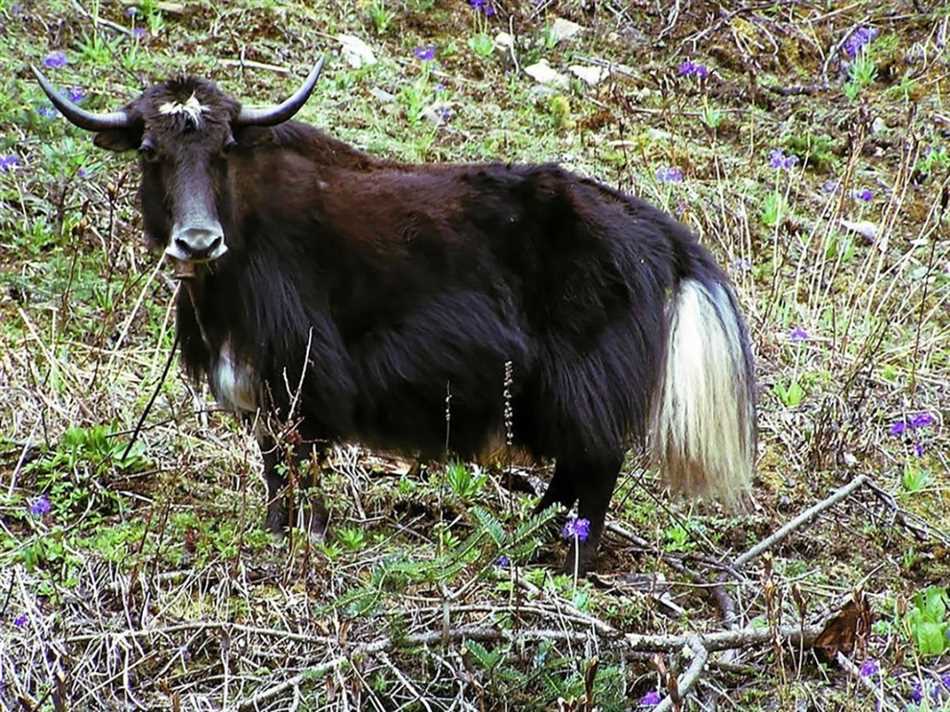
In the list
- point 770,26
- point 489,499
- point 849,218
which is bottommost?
point 489,499

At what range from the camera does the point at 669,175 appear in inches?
249

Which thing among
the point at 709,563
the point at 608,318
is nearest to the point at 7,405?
the point at 608,318

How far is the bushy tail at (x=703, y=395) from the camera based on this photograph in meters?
4.35

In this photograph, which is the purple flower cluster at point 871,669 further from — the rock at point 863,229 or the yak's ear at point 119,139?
the rock at point 863,229

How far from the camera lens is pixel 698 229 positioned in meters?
6.30

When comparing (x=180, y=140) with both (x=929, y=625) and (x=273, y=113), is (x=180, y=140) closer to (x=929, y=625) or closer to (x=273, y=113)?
(x=273, y=113)

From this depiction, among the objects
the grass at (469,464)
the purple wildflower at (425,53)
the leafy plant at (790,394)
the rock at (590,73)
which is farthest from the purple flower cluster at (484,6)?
the leafy plant at (790,394)

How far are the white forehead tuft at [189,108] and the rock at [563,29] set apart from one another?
4.44 metres

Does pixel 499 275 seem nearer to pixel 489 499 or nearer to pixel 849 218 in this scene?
pixel 489 499

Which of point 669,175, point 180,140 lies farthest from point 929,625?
point 669,175

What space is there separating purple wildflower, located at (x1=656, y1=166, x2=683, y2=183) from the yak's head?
2413mm

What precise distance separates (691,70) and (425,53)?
148 cm

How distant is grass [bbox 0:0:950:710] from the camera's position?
360cm

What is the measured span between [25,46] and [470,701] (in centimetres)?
474
